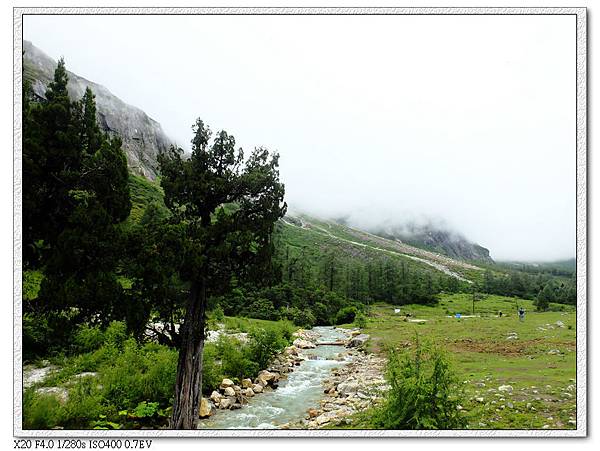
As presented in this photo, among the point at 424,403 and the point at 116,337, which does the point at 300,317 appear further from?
the point at 424,403

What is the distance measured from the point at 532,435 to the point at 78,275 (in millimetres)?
8681

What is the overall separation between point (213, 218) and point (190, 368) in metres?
3.11

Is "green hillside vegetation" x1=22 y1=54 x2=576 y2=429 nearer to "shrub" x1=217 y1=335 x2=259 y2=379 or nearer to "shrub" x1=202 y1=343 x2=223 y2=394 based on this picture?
"shrub" x1=202 y1=343 x2=223 y2=394

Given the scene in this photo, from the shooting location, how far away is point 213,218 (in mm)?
7934

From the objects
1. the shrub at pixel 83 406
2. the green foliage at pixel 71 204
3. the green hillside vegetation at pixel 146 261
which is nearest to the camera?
the green foliage at pixel 71 204

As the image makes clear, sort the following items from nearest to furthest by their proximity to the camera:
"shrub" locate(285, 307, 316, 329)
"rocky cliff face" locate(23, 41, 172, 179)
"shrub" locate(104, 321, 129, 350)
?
"rocky cliff face" locate(23, 41, 172, 179), "shrub" locate(104, 321, 129, 350), "shrub" locate(285, 307, 316, 329)

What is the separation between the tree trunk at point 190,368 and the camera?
7508mm

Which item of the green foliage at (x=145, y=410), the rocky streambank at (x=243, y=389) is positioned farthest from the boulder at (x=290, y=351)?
the green foliage at (x=145, y=410)

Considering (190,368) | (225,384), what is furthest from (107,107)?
(190,368)

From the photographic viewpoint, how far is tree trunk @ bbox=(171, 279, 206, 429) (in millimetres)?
7508

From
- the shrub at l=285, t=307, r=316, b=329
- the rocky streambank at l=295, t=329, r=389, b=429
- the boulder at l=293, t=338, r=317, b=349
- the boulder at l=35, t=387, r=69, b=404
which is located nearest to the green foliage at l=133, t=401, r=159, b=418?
the boulder at l=35, t=387, r=69, b=404

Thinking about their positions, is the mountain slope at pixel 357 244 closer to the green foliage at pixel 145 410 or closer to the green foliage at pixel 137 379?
the green foliage at pixel 137 379

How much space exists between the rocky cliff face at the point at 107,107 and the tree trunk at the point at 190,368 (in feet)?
10.7

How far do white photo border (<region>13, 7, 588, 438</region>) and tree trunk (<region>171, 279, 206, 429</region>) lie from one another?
0.66m
